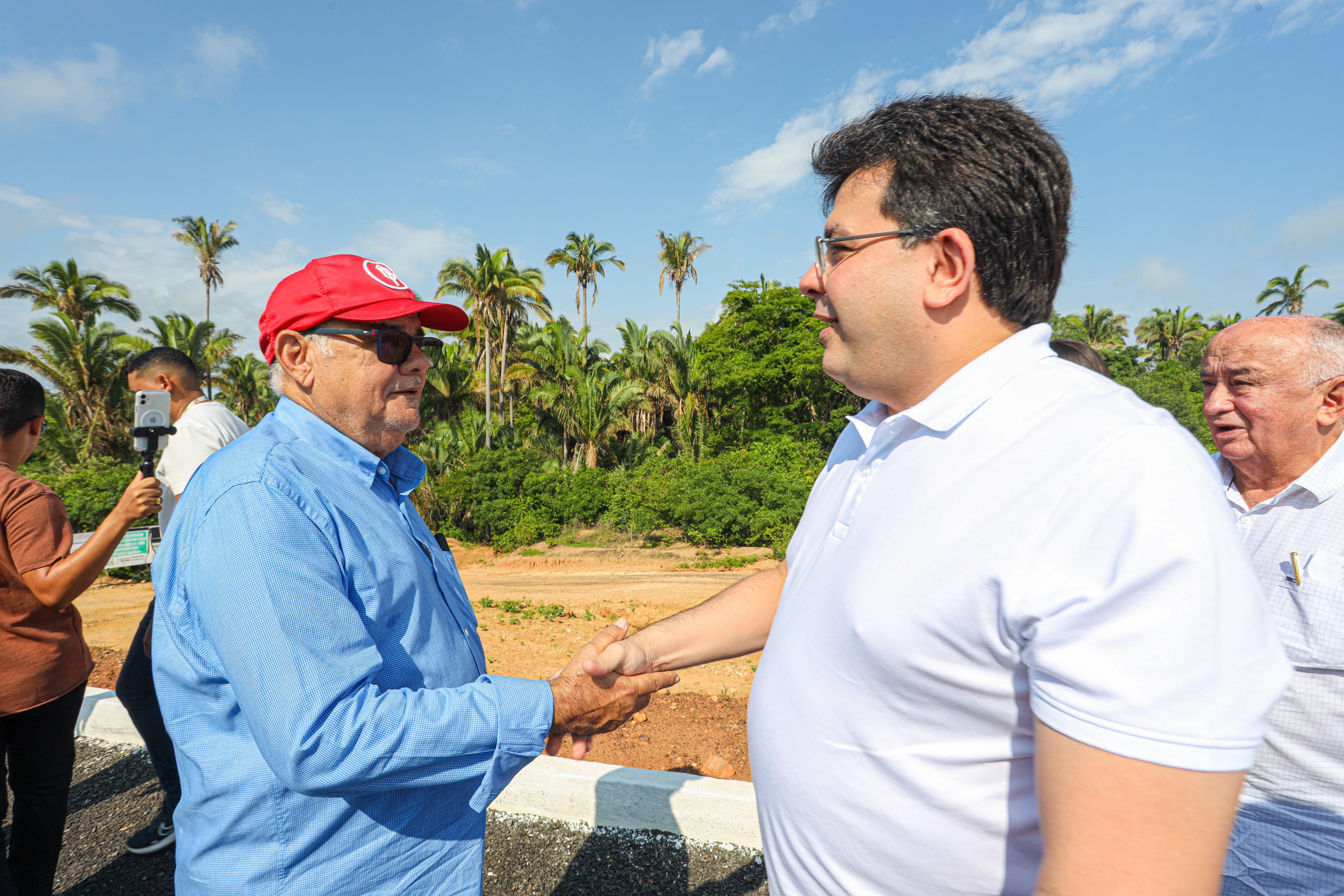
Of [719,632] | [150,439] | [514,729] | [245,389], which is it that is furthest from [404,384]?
[245,389]

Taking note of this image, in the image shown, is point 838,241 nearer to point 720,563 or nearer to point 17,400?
point 17,400

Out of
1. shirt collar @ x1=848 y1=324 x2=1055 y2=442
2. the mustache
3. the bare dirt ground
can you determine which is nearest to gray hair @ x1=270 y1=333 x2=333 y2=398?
the mustache

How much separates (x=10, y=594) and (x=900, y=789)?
11.7 feet

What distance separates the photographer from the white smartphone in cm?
368

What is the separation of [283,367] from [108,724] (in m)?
4.44

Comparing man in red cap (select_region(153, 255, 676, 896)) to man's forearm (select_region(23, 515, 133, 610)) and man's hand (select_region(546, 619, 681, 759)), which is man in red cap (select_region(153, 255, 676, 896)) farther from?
man's forearm (select_region(23, 515, 133, 610))

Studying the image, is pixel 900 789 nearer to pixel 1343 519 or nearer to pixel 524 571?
pixel 1343 519

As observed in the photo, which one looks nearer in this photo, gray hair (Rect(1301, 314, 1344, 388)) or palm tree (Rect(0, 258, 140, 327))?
gray hair (Rect(1301, 314, 1344, 388))

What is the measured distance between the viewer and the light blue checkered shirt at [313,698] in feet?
4.81

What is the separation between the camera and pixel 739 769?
15.1 feet

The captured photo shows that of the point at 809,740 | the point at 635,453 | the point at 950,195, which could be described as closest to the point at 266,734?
the point at 809,740

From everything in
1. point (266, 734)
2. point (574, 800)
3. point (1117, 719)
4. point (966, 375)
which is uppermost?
point (966, 375)

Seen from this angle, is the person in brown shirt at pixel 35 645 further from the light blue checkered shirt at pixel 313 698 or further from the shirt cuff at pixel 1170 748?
the shirt cuff at pixel 1170 748

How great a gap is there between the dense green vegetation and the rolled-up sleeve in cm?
1570
